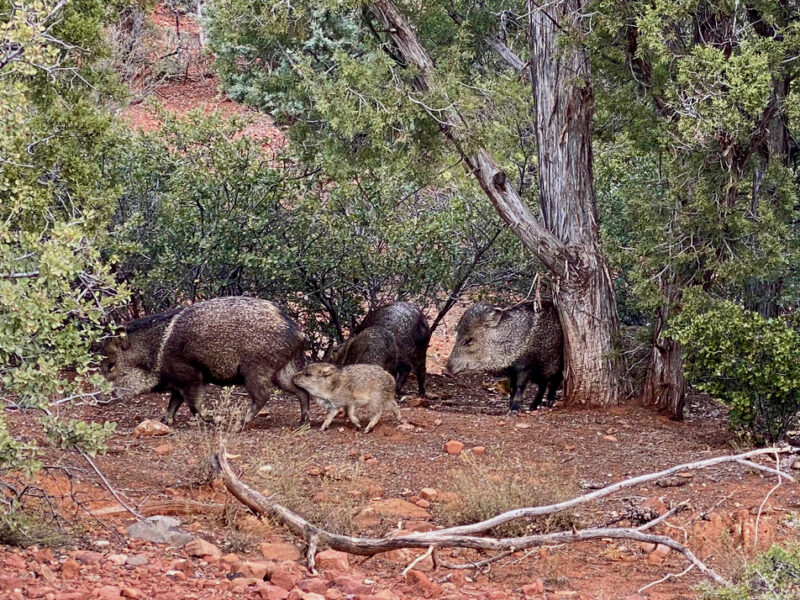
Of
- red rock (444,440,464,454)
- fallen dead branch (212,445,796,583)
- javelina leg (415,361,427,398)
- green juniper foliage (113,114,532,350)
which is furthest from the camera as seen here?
javelina leg (415,361,427,398)

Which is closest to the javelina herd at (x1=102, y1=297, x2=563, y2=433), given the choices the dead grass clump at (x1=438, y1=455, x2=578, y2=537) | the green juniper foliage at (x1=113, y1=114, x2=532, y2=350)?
the green juniper foliage at (x1=113, y1=114, x2=532, y2=350)

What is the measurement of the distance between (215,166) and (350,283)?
1731 mm

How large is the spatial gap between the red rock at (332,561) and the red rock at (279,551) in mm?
203

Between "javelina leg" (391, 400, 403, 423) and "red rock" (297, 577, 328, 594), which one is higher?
"javelina leg" (391, 400, 403, 423)

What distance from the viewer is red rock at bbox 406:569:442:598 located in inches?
189

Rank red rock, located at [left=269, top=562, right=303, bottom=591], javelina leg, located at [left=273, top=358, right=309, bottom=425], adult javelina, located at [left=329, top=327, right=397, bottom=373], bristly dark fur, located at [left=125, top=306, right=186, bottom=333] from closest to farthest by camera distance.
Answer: red rock, located at [left=269, top=562, right=303, bottom=591] < javelina leg, located at [left=273, top=358, right=309, bottom=425] < bristly dark fur, located at [left=125, top=306, right=186, bottom=333] < adult javelina, located at [left=329, top=327, right=397, bottom=373]

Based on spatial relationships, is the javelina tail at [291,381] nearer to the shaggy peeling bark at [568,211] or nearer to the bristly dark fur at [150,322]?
the bristly dark fur at [150,322]

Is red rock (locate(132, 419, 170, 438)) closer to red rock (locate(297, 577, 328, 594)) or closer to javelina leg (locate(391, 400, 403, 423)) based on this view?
javelina leg (locate(391, 400, 403, 423))

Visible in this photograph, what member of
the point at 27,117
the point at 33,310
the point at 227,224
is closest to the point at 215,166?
the point at 227,224

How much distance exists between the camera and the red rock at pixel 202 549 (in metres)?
4.97

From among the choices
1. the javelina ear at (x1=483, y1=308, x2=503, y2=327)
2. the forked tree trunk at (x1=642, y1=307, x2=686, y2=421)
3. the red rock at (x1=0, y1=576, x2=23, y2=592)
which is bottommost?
the red rock at (x1=0, y1=576, x2=23, y2=592)

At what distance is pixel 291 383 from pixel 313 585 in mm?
4365

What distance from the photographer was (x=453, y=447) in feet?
26.0

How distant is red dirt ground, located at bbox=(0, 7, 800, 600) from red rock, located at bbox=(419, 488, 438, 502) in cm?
5
